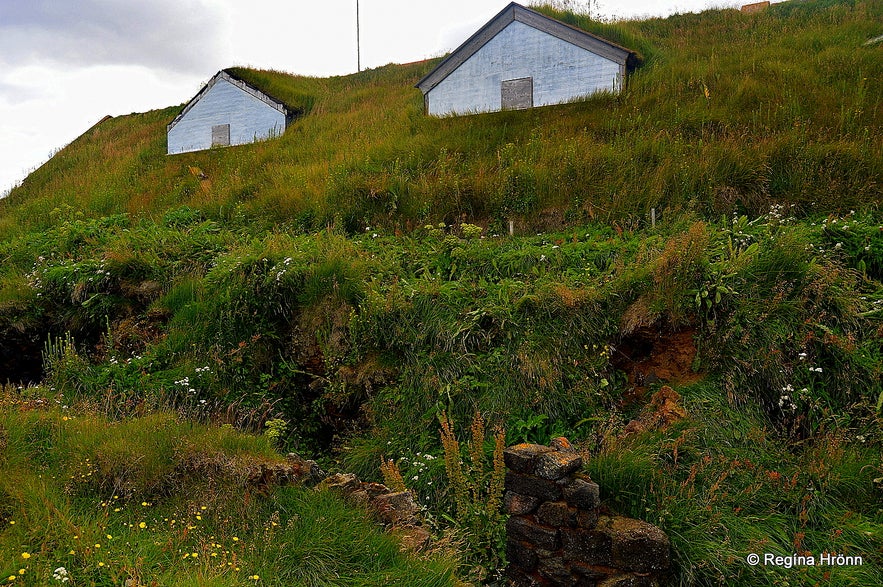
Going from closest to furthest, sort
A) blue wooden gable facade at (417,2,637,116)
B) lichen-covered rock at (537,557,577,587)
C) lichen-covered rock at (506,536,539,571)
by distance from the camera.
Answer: lichen-covered rock at (537,557,577,587), lichen-covered rock at (506,536,539,571), blue wooden gable facade at (417,2,637,116)

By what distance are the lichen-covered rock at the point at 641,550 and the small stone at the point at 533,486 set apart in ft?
1.72

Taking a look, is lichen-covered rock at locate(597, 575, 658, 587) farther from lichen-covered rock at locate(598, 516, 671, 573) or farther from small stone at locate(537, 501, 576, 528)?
small stone at locate(537, 501, 576, 528)

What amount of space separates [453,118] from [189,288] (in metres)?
8.06

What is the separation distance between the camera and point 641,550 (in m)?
4.35

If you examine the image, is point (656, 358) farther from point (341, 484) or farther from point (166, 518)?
point (166, 518)

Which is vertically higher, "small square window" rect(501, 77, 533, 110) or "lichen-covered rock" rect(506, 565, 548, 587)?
"small square window" rect(501, 77, 533, 110)

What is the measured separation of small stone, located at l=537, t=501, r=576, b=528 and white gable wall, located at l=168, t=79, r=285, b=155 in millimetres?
16720

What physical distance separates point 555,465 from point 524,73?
13.3 m

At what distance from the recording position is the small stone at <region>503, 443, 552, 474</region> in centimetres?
471

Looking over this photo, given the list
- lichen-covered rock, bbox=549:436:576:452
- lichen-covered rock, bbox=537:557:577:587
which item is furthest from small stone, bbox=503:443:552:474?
lichen-covered rock, bbox=537:557:577:587

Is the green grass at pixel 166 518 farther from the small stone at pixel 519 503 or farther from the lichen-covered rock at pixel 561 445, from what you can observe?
the lichen-covered rock at pixel 561 445

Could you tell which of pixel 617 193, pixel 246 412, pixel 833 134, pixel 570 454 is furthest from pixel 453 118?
pixel 570 454

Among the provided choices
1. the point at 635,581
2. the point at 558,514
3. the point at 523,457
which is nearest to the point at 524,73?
the point at 523,457

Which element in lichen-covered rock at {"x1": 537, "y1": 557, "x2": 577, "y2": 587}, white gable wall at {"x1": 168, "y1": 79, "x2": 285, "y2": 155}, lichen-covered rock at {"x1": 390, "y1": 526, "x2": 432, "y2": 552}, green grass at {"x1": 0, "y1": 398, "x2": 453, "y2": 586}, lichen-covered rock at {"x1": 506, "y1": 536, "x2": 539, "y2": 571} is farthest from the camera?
white gable wall at {"x1": 168, "y1": 79, "x2": 285, "y2": 155}
